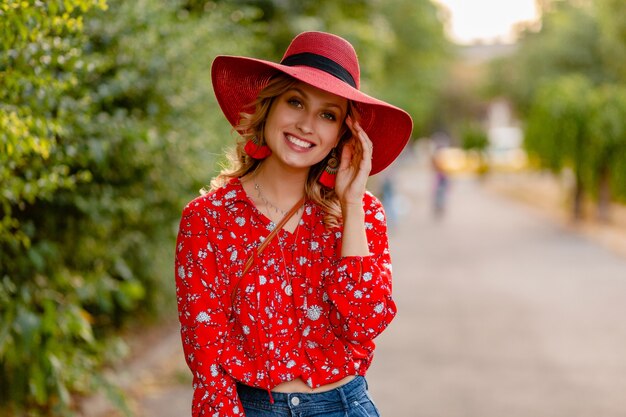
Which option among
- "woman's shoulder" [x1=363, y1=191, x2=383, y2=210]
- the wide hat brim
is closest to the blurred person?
the wide hat brim

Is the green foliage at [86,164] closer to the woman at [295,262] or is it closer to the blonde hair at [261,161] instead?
the blonde hair at [261,161]

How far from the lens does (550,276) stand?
39.8 feet

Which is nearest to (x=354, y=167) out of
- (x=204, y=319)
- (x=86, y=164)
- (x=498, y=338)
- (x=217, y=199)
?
(x=217, y=199)

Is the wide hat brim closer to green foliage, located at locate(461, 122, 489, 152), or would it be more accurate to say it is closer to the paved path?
the paved path

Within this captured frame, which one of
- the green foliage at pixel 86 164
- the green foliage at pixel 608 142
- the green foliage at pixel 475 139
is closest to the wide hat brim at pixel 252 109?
the green foliage at pixel 86 164

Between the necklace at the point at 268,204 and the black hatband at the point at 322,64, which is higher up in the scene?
the black hatband at the point at 322,64

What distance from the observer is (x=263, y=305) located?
92.4 inches

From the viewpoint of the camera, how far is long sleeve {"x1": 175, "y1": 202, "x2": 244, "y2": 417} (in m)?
2.32

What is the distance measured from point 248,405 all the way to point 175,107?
3.80 meters

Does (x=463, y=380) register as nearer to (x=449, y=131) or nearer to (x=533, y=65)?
(x=533, y=65)

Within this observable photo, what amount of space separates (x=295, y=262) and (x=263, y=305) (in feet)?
0.51

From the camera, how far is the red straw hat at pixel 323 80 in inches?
94.2

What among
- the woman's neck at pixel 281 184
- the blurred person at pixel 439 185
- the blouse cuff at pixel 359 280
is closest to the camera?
the blouse cuff at pixel 359 280

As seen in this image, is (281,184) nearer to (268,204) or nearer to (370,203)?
(268,204)
